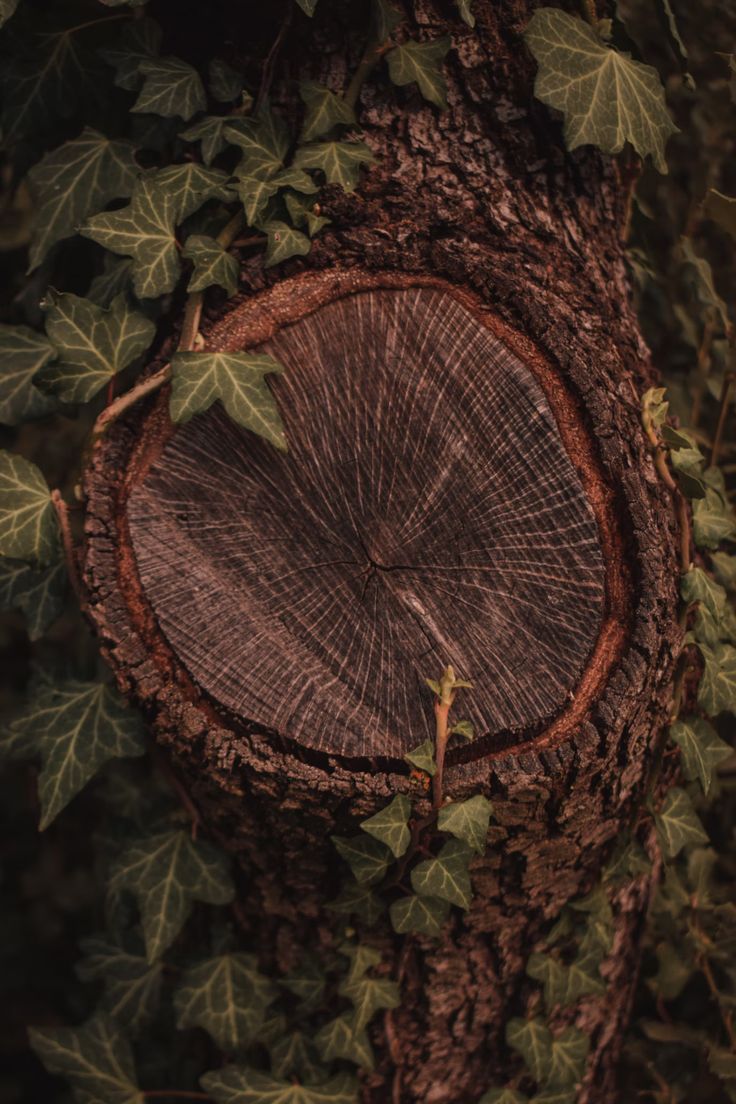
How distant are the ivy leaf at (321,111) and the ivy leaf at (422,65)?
2.9 inches

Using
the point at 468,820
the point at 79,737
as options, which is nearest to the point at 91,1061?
the point at 79,737

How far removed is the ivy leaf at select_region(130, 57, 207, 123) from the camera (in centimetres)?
123

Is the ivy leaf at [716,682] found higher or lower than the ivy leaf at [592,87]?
lower

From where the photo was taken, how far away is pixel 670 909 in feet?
5.10

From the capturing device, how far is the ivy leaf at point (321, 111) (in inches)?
46.5

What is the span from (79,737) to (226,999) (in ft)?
1.35

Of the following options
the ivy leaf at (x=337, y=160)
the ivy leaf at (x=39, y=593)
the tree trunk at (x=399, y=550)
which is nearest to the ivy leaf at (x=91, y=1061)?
the tree trunk at (x=399, y=550)

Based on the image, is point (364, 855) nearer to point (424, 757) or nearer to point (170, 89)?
point (424, 757)

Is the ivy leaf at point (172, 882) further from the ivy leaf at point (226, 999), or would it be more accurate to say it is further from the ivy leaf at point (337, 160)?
the ivy leaf at point (337, 160)

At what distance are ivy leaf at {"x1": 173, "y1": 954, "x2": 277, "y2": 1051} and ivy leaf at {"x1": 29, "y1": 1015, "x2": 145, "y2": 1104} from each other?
0.17 meters

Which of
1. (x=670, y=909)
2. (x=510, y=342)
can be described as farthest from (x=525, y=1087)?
(x=510, y=342)

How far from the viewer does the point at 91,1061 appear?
137 centimetres

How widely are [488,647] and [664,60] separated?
157 cm

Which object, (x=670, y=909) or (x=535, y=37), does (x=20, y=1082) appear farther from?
(x=535, y=37)
